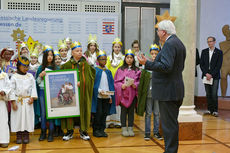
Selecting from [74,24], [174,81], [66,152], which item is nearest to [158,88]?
[174,81]

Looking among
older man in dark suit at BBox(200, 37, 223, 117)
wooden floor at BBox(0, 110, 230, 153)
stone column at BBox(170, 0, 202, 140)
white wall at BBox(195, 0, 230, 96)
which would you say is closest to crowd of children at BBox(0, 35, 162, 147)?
wooden floor at BBox(0, 110, 230, 153)

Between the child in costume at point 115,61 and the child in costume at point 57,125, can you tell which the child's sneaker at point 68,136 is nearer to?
the child in costume at point 57,125

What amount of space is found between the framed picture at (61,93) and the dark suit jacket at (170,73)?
1806 mm

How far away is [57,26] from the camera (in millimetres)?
7914

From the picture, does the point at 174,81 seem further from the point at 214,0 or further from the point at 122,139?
the point at 214,0

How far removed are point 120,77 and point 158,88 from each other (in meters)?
1.83

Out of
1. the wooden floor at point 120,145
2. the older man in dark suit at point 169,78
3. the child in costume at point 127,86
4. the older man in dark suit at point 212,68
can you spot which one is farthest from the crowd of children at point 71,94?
the older man in dark suit at point 212,68

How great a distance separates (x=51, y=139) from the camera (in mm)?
4871

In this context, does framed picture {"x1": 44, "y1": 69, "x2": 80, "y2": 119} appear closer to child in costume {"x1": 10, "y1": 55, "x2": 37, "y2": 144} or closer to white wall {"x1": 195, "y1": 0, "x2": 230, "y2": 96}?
child in costume {"x1": 10, "y1": 55, "x2": 37, "y2": 144}

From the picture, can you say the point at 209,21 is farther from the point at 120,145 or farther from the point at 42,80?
the point at 42,80

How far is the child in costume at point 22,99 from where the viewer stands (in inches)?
182

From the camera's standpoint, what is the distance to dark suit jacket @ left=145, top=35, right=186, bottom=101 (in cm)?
325

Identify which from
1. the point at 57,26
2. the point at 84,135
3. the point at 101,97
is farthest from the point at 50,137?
the point at 57,26

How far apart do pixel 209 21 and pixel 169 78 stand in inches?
239
